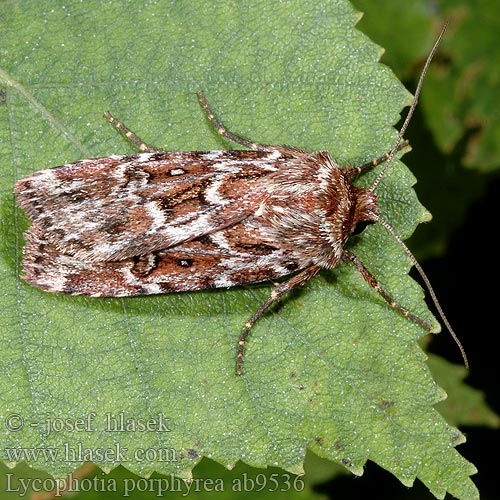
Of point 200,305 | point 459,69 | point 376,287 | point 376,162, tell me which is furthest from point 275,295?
point 459,69

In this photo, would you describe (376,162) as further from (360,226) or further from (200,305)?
(200,305)

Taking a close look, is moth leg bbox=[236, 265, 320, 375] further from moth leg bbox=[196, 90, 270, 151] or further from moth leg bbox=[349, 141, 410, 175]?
moth leg bbox=[196, 90, 270, 151]

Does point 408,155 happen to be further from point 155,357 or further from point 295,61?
point 155,357

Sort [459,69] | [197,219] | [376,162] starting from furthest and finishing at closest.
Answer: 1. [459,69]
2. [376,162]
3. [197,219]

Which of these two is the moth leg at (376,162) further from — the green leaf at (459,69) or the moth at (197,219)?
the green leaf at (459,69)

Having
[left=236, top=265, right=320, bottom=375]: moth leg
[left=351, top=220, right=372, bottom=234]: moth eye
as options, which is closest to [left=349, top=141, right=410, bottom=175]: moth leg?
[left=351, top=220, right=372, bottom=234]: moth eye

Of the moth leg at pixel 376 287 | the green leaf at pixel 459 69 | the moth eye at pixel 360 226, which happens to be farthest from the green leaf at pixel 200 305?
the green leaf at pixel 459 69
